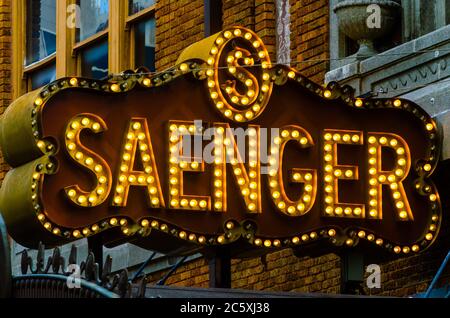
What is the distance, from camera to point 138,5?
2209 centimetres

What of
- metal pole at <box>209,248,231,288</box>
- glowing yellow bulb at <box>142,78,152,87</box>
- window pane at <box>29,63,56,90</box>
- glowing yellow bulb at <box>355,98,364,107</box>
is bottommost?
metal pole at <box>209,248,231,288</box>

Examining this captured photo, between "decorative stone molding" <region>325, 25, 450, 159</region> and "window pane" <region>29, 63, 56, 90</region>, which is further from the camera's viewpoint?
"window pane" <region>29, 63, 56, 90</region>

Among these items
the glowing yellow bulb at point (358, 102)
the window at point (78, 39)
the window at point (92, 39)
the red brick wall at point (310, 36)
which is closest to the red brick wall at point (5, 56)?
the window at point (78, 39)

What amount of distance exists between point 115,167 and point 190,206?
0.72 metres

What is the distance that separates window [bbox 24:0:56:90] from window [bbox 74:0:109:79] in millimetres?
711

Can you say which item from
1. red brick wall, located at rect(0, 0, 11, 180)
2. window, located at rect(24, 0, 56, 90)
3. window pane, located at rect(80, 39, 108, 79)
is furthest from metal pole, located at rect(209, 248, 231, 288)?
red brick wall, located at rect(0, 0, 11, 180)

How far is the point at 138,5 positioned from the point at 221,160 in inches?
238

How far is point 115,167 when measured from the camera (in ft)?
53.2

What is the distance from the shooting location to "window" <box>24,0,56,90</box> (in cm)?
2370

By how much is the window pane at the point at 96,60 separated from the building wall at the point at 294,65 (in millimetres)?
1231

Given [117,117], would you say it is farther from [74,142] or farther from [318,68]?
[318,68]

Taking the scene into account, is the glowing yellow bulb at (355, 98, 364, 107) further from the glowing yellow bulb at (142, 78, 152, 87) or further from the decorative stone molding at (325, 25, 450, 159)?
the glowing yellow bulb at (142, 78, 152, 87)

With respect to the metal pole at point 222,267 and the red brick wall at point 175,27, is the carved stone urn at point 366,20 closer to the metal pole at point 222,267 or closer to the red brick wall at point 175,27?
the metal pole at point 222,267
